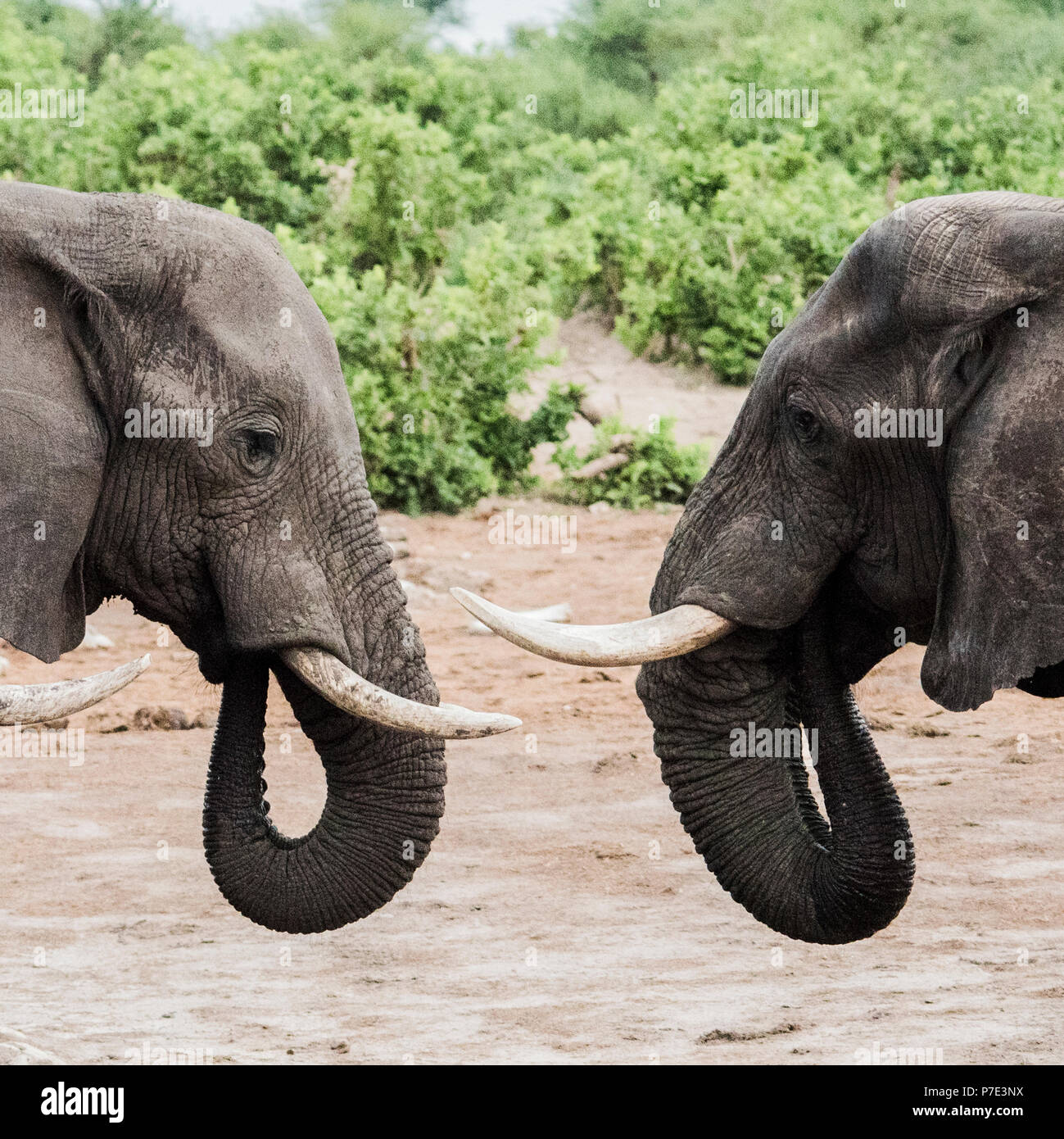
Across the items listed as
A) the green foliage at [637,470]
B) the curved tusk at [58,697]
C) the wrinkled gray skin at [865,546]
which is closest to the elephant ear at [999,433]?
the wrinkled gray skin at [865,546]

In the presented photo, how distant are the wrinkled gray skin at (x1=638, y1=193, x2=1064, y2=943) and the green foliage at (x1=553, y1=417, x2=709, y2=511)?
34.9 ft

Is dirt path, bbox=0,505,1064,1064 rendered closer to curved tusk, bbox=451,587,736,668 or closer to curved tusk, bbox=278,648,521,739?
curved tusk, bbox=278,648,521,739

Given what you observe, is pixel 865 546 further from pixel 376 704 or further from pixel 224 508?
pixel 224 508

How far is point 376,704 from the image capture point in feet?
15.4

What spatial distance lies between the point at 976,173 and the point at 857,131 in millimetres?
1865

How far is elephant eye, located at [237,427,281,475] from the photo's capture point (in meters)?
4.81

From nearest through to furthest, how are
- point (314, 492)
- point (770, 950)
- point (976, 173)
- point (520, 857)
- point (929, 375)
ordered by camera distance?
point (929, 375) → point (314, 492) → point (770, 950) → point (520, 857) → point (976, 173)

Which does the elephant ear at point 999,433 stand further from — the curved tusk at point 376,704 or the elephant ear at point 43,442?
the elephant ear at point 43,442

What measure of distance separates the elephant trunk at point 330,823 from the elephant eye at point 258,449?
0.50 m

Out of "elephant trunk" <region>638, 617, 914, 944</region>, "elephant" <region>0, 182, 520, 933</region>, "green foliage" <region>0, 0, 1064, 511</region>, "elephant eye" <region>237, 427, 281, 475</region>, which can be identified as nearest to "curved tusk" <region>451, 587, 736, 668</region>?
"elephant trunk" <region>638, 617, 914, 944</region>

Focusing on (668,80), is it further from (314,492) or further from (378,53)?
(314,492)

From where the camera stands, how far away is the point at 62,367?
188 inches

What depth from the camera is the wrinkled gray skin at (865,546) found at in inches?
173
